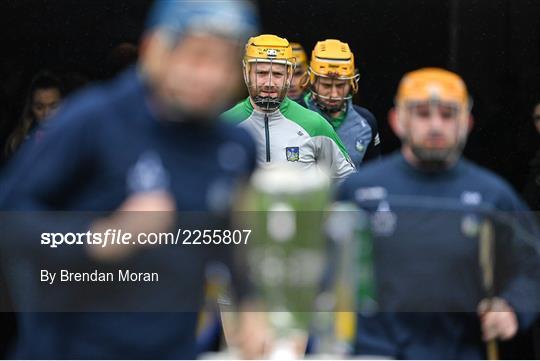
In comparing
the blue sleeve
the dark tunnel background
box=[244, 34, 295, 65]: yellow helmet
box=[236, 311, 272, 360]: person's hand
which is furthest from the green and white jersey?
box=[236, 311, 272, 360]: person's hand

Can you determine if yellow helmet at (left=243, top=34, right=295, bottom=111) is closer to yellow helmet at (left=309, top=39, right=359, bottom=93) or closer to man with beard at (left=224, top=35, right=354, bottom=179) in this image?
man with beard at (left=224, top=35, right=354, bottom=179)

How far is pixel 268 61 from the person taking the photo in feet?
23.7

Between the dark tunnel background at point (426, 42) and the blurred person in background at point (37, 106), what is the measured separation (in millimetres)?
593

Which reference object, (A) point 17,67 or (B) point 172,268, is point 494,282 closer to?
(B) point 172,268

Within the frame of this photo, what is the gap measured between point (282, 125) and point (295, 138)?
0.09 metres

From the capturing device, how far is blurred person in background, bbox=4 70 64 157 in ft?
23.0

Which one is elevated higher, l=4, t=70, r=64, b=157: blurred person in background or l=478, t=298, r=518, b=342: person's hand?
l=4, t=70, r=64, b=157: blurred person in background

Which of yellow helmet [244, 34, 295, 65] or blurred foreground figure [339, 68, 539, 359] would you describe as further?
yellow helmet [244, 34, 295, 65]

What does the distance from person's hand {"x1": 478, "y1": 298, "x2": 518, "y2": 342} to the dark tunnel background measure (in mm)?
3443

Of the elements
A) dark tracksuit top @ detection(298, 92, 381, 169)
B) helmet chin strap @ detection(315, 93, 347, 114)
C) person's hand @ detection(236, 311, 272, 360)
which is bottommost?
dark tracksuit top @ detection(298, 92, 381, 169)

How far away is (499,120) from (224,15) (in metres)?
5.15

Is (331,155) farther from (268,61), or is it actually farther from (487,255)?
(487,255)

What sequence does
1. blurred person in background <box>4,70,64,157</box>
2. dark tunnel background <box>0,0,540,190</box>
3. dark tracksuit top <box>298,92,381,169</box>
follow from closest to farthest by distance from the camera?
blurred person in background <box>4,70,64,157</box>, dark tracksuit top <box>298,92,381,169</box>, dark tunnel background <box>0,0,540,190</box>

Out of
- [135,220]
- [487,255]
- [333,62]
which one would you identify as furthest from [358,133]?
[135,220]
